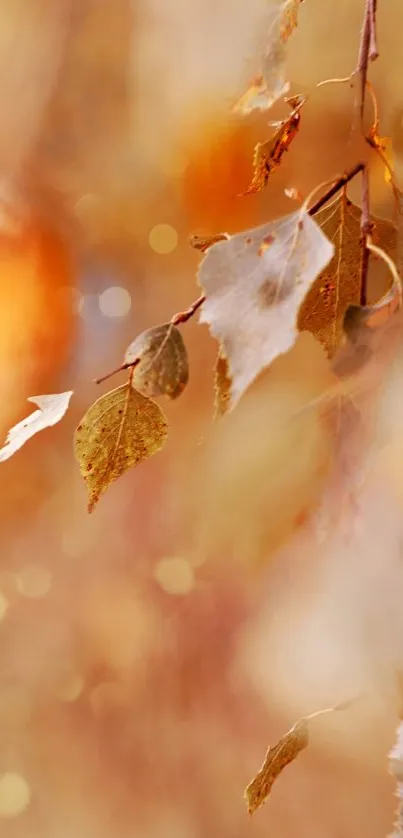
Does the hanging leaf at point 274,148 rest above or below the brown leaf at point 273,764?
above

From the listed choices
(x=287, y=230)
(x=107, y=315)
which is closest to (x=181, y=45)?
(x=107, y=315)

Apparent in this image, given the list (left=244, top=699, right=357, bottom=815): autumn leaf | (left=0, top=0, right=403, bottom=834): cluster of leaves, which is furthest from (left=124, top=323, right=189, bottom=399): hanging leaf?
(left=244, top=699, right=357, bottom=815): autumn leaf

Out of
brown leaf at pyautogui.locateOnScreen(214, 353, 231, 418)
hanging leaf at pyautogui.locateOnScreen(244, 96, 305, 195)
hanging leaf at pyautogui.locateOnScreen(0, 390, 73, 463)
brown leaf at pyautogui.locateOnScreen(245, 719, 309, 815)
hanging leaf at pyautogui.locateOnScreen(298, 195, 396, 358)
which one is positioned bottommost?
brown leaf at pyautogui.locateOnScreen(245, 719, 309, 815)

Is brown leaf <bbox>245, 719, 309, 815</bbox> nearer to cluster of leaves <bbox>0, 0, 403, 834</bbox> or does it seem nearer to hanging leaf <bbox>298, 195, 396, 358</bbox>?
cluster of leaves <bbox>0, 0, 403, 834</bbox>

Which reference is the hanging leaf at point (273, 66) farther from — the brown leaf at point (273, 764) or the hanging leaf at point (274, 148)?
the brown leaf at point (273, 764)

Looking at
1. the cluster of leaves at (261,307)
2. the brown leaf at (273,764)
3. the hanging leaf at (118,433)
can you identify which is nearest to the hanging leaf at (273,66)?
the cluster of leaves at (261,307)

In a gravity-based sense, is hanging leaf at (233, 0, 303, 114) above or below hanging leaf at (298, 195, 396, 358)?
above

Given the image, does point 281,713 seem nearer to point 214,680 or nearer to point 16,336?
point 214,680
